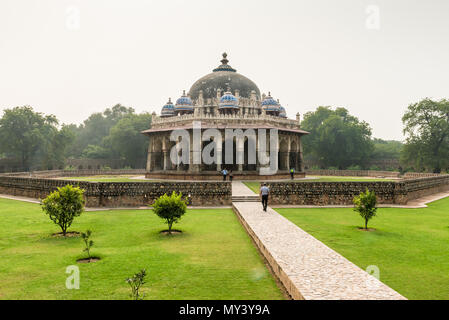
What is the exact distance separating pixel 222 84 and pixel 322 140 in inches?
786

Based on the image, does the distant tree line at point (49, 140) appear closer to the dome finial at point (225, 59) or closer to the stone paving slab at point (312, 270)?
the dome finial at point (225, 59)

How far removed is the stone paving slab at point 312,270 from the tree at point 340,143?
44111mm

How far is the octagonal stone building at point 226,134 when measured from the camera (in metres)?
31.4

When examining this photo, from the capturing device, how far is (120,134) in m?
55.2

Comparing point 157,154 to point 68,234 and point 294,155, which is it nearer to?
point 294,155

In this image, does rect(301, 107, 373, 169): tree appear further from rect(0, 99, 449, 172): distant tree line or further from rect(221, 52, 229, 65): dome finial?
rect(221, 52, 229, 65): dome finial

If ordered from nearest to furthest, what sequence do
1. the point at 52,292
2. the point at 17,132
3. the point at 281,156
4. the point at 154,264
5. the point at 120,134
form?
the point at 52,292 < the point at 154,264 < the point at 281,156 < the point at 17,132 < the point at 120,134

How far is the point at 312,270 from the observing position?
255 inches

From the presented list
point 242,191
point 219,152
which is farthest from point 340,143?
point 242,191

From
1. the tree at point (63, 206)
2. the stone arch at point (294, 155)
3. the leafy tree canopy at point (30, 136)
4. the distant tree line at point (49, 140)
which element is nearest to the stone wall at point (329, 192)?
the tree at point (63, 206)

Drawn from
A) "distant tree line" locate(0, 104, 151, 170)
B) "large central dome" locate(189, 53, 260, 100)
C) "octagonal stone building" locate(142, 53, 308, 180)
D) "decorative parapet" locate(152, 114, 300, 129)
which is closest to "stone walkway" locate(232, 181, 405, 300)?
"octagonal stone building" locate(142, 53, 308, 180)
